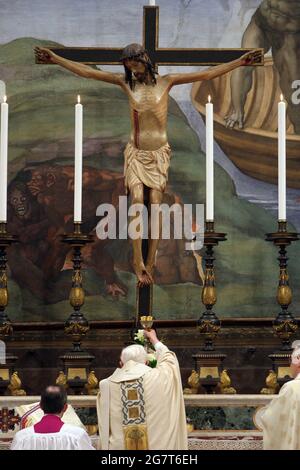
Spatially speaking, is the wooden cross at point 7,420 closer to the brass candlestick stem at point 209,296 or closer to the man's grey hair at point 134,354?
the man's grey hair at point 134,354

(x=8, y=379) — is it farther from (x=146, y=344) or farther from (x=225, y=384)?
(x=225, y=384)

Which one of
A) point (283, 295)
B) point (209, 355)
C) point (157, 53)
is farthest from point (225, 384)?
point (157, 53)

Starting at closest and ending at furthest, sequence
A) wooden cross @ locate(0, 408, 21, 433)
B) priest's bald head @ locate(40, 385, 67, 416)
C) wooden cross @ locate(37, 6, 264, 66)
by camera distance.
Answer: priest's bald head @ locate(40, 385, 67, 416)
wooden cross @ locate(0, 408, 21, 433)
wooden cross @ locate(37, 6, 264, 66)

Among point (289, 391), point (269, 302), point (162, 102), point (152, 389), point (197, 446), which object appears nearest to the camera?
point (289, 391)

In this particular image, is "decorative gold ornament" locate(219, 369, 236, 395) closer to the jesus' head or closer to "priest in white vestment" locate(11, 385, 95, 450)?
the jesus' head

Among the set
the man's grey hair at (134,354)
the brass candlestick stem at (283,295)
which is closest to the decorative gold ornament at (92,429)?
the man's grey hair at (134,354)

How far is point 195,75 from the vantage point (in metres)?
10.0

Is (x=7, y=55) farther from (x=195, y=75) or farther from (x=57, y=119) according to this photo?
(x=195, y=75)

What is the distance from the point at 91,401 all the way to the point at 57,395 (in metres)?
2.30

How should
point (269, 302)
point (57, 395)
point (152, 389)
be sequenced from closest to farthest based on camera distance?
point (57, 395) → point (152, 389) → point (269, 302)

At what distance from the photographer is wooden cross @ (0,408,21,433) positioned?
363 inches

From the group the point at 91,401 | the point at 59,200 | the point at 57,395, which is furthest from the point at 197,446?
the point at 59,200

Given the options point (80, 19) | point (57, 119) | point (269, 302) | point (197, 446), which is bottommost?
point (197, 446)

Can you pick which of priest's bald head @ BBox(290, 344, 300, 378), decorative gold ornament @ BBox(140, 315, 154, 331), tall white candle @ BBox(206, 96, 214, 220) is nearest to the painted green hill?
tall white candle @ BBox(206, 96, 214, 220)
